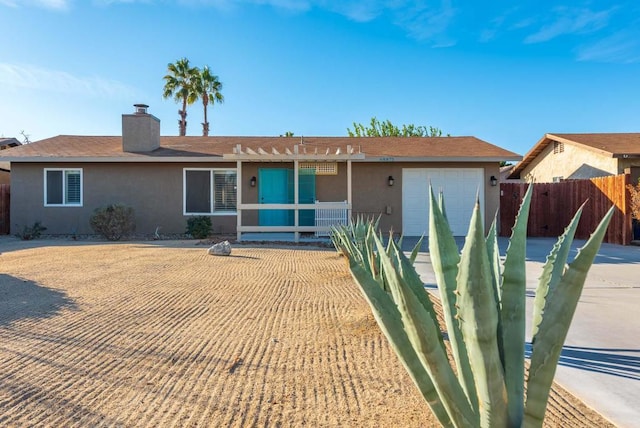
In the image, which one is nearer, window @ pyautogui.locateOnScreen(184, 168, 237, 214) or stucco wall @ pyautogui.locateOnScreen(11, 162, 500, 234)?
stucco wall @ pyautogui.locateOnScreen(11, 162, 500, 234)

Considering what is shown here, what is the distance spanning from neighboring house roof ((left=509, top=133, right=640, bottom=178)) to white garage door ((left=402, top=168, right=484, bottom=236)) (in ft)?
13.5

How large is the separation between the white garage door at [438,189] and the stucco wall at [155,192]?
0.19m

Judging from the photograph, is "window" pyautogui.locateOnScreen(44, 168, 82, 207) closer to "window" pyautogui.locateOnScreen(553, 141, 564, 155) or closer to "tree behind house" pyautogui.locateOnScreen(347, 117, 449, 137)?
"window" pyautogui.locateOnScreen(553, 141, 564, 155)

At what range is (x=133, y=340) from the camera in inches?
167

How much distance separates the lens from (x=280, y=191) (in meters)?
15.5

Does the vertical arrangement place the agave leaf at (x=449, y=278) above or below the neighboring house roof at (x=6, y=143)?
below

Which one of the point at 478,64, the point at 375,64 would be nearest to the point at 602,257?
the point at 478,64

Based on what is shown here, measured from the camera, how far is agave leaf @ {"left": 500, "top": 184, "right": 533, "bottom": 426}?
156cm

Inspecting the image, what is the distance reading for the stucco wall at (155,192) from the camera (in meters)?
15.3

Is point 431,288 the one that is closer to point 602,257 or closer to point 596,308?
point 596,308

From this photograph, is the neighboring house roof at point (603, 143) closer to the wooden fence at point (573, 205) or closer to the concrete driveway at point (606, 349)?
the wooden fence at point (573, 205)

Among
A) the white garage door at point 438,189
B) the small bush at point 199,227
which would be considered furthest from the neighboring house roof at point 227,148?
the small bush at point 199,227

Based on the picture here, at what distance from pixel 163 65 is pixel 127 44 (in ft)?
54.5

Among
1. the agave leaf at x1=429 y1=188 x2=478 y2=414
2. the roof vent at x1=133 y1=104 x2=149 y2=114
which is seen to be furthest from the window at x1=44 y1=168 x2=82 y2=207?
the agave leaf at x1=429 y1=188 x2=478 y2=414
